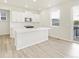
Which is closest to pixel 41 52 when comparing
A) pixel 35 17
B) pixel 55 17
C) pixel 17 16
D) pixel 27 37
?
pixel 27 37

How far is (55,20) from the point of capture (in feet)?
26.4

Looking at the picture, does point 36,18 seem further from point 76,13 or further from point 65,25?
point 76,13

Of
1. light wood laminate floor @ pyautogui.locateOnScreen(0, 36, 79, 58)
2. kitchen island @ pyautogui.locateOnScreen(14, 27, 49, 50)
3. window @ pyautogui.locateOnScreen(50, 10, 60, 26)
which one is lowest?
light wood laminate floor @ pyautogui.locateOnScreen(0, 36, 79, 58)

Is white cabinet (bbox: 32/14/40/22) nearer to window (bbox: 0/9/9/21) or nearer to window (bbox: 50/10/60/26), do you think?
window (bbox: 50/10/60/26)

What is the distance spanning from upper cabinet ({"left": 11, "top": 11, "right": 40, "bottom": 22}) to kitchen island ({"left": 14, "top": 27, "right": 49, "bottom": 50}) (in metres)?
3.02

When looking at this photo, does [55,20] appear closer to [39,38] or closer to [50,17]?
[50,17]

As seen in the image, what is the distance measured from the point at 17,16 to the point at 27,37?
152 inches

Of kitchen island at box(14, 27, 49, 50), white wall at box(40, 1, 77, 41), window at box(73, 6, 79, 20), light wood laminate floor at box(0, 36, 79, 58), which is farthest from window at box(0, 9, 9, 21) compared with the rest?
window at box(73, 6, 79, 20)

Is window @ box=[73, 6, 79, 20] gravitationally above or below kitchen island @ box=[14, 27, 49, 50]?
above

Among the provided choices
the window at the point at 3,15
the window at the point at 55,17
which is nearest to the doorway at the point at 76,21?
the window at the point at 55,17

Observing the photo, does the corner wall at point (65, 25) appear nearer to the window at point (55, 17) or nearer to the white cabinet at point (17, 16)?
the window at point (55, 17)

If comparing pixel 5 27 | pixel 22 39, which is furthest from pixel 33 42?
pixel 5 27

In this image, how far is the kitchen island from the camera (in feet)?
14.5

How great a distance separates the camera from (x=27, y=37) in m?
4.90
